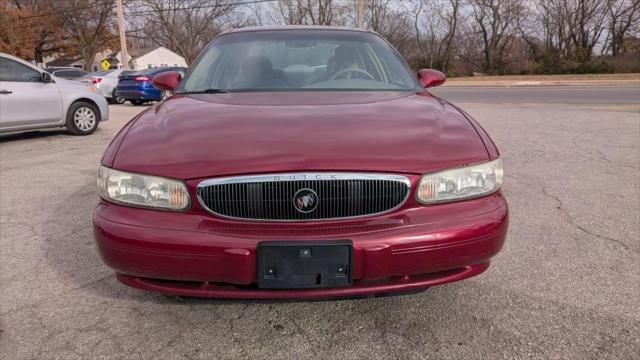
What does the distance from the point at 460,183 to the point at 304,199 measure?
2.24 ft

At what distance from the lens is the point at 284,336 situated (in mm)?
2141

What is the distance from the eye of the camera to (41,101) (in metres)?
7.39

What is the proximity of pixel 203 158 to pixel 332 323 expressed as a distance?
3.30ft

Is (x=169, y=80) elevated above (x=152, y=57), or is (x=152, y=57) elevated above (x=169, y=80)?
(x=152, y=57)

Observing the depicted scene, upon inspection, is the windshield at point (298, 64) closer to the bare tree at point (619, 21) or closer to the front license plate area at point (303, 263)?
the front license plate area at point (303, 263)

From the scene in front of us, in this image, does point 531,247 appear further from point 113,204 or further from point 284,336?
point 113,204

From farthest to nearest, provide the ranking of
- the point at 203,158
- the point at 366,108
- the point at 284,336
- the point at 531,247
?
the point at 531,247, the point at 366,108, the point at 284,336, the point at 203,158

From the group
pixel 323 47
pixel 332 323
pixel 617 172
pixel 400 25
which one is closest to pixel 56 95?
pixel 323 47

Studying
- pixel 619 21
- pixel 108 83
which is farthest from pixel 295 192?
pixel 619 21

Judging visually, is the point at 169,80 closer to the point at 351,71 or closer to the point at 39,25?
the point at 351,71

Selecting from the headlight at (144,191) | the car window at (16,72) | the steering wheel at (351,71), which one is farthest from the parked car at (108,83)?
the headlight at (144,191)

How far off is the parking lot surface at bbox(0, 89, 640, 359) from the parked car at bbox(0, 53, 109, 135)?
380 centimetres

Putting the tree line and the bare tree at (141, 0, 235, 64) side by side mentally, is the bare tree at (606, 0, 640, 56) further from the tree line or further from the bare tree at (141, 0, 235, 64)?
the bare tree at (141, 0, 235, 64)

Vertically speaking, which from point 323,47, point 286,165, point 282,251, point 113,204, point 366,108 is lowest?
point 282,251
